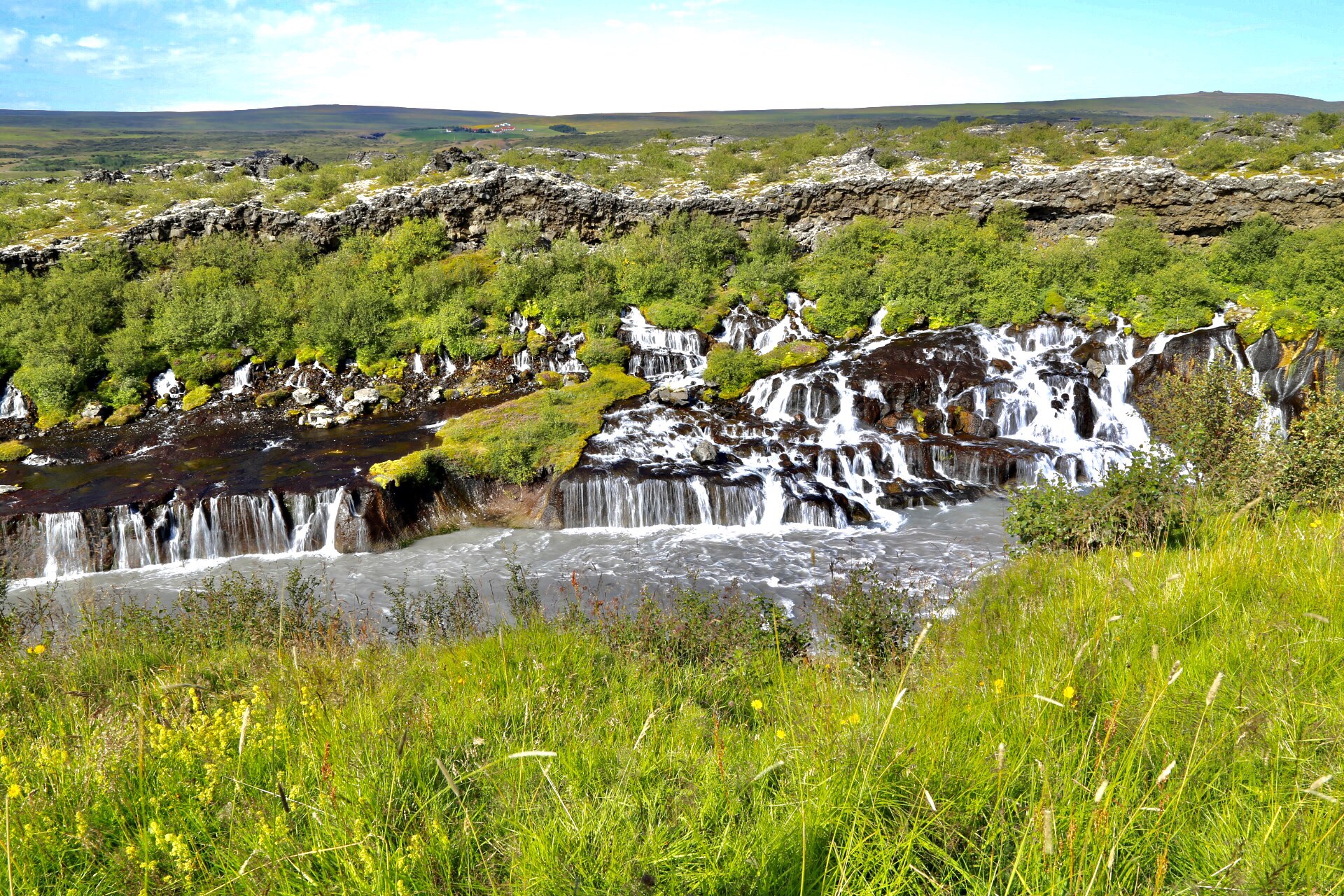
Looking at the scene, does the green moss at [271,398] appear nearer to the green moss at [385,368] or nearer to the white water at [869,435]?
the green moss at [385,368]

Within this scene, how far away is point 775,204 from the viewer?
28.0 metres

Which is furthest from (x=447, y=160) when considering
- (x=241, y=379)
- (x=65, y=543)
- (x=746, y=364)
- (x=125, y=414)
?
(x=65, y=543)

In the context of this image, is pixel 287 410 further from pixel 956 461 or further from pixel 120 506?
pixel 956 461

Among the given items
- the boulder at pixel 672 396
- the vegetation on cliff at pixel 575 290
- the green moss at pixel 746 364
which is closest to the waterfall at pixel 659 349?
the vegetation on cliff at pixel 575 290

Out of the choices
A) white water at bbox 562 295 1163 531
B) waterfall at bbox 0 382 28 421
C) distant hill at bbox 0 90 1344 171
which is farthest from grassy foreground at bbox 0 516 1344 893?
distant hill at bbox 0 90 1344 171

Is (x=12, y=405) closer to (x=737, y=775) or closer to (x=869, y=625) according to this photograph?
(x=869, y=625)

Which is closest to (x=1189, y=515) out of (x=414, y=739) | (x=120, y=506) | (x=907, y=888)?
(x=907, y=888)

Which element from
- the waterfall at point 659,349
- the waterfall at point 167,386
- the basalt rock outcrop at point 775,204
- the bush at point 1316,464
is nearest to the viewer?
Result: the bush at point 1316,464

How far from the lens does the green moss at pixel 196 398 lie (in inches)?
790

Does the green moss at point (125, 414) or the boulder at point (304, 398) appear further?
the boulder at point (304, 398)

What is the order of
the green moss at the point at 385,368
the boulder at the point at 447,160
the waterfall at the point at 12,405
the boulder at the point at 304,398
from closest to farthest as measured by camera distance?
the waterfall at the point at 12,405 → the boulder at the point at 304,398 → the green moss at the point at 385,368 → the boulder at the point at 447,160

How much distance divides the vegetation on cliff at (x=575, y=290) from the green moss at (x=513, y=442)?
4.10 meters

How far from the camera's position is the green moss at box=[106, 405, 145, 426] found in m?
19.1

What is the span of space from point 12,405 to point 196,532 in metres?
11.5
